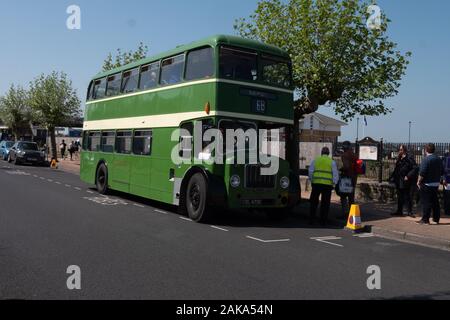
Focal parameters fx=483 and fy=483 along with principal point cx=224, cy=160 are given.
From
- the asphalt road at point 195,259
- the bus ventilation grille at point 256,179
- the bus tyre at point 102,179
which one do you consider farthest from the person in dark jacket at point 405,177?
the bus tyre at point 102,179

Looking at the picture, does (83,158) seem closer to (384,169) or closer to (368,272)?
(384,169)

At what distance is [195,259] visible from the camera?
715cm

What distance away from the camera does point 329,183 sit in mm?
11219

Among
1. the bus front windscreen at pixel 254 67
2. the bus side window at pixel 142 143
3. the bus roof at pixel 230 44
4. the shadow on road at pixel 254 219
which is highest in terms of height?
the bus roof at pixel 230 44

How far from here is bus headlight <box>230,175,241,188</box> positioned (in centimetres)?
1043

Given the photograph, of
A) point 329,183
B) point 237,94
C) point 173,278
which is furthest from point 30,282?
point 329,183

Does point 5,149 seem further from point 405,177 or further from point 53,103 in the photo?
point 405,177

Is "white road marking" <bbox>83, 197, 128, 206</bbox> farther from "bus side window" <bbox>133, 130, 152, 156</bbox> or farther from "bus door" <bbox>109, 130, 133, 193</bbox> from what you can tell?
"bus side window" <bbox>133, 130, 152, 156</bbox>

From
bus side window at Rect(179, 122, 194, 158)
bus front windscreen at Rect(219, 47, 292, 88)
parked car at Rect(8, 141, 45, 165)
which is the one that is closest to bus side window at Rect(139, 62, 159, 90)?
bus side window at Rect(179, 122, 194, 158)

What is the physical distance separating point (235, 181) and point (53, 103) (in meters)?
32.4

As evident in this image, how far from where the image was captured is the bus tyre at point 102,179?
1616 cm

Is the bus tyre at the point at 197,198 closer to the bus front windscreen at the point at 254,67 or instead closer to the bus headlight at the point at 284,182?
the bus headlight at the point at 284,182

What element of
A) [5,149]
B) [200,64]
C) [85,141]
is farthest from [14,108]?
[200,64]

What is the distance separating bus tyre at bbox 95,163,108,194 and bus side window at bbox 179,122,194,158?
536cm
